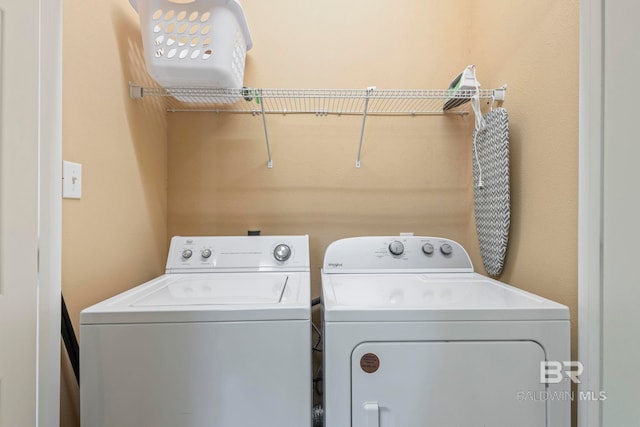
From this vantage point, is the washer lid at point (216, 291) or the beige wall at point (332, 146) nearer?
the washer lid at point (216, 291)

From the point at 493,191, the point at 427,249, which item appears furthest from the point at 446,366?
the point at 493,191

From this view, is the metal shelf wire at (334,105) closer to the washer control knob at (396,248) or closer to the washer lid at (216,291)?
the washer control knob at (396,248)

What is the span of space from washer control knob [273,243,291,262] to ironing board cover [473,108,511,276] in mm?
927

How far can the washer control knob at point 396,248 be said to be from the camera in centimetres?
141

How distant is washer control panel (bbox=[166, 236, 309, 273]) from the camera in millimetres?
1390

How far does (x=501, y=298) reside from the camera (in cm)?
94

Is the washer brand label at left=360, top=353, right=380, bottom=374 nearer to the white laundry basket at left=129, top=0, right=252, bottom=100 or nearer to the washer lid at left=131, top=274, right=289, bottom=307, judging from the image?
the washer lid at left=131, top=274, right=289, bottom=307

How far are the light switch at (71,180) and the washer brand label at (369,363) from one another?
3.33 ft

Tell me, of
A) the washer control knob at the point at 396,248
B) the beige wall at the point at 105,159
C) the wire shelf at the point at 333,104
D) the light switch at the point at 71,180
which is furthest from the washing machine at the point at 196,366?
the wire shelf at the point at 333,104

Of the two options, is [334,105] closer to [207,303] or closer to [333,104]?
[333,104]

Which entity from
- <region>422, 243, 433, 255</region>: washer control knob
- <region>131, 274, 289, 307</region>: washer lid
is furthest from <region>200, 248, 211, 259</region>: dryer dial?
<region>422, 243, 433, 255</region>: washer control knob

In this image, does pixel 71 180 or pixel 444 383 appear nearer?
pixel 444 383

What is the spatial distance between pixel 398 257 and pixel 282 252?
0.55 m

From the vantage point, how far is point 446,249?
4.66ft
